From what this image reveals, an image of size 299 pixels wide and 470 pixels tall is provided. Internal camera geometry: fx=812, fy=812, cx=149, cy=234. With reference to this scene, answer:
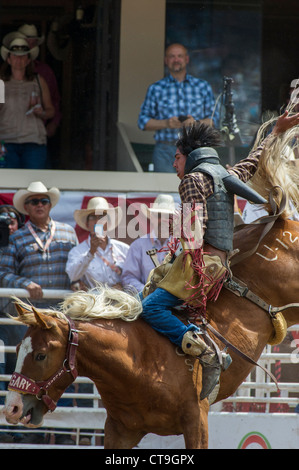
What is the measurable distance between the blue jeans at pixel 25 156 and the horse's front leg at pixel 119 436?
484 cm

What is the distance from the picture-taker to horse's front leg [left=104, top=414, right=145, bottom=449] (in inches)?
194

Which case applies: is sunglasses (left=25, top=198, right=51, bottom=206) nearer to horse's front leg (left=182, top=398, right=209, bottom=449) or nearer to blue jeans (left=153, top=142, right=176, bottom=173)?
blue jeans (left=153, top=142, right=176, bottom=173)

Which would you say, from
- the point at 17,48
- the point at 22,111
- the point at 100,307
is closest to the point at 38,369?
the point at 100,307

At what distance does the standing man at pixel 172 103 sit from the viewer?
9.13m

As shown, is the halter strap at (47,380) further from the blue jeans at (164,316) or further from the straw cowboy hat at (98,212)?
the straw cowboy hat at (98,212)

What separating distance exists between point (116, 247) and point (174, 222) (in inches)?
89.7

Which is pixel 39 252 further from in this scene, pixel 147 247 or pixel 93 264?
pixel 147 247

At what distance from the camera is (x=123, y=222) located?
26.4 ft

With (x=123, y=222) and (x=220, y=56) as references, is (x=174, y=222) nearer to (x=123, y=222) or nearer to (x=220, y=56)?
(x=123, y=222)

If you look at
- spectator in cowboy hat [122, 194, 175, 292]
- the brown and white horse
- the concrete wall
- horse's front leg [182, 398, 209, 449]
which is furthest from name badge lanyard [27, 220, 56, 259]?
the concrete wall

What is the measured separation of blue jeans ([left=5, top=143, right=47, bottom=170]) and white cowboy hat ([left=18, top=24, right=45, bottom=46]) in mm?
1275

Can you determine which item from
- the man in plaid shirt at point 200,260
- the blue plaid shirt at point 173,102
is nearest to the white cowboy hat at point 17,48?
the blue plaid shirt at point 173,102
